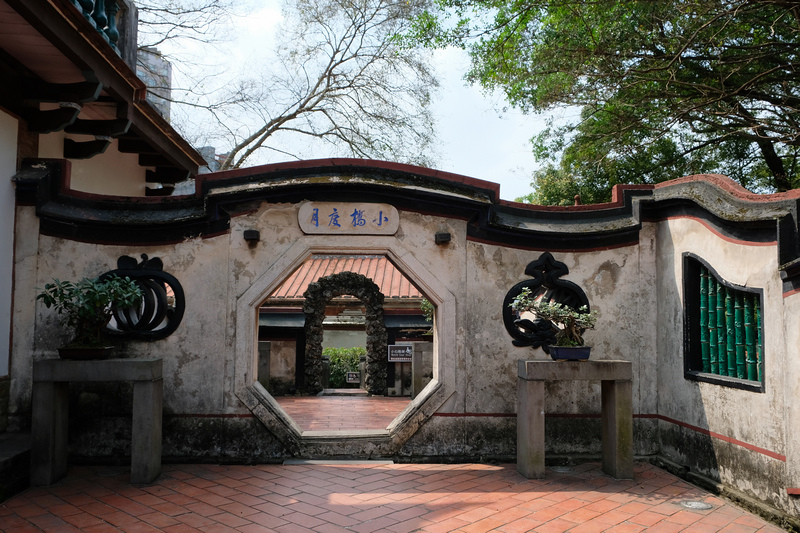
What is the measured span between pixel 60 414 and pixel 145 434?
0.86 metres

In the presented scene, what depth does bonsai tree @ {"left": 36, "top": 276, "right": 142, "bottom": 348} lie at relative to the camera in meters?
5.76

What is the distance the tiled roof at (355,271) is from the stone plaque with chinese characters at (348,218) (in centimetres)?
Result: 871

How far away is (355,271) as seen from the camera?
1706 cm

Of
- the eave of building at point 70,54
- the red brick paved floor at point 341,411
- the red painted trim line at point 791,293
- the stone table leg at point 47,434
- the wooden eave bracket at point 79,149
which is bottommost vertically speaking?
the red brick paved floor at point 341,411

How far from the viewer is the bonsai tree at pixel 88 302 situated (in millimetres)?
5762

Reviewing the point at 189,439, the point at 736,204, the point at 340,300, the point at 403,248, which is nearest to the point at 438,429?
the point at 403,248

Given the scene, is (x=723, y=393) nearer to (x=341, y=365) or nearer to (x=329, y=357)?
(x=329, y=357)

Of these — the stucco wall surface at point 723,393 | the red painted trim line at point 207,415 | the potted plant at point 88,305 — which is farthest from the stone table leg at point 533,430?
the potted plant at point 88,305

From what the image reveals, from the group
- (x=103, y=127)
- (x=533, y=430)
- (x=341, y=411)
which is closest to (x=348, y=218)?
(x=533, y=430)

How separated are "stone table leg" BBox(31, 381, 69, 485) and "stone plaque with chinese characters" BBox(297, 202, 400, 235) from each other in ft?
9.41

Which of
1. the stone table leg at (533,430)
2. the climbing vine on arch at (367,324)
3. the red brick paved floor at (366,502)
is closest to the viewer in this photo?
the red brick paved floor at (366,502)

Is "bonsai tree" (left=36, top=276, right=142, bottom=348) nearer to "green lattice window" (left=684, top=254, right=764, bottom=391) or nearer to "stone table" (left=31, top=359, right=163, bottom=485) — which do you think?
"stone table" (left=31, top=359, right=163, bottom=485)

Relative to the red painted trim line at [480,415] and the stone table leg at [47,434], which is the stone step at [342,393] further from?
the stone table leg at [47,434]

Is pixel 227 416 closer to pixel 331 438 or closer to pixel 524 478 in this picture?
pixel 331 438
